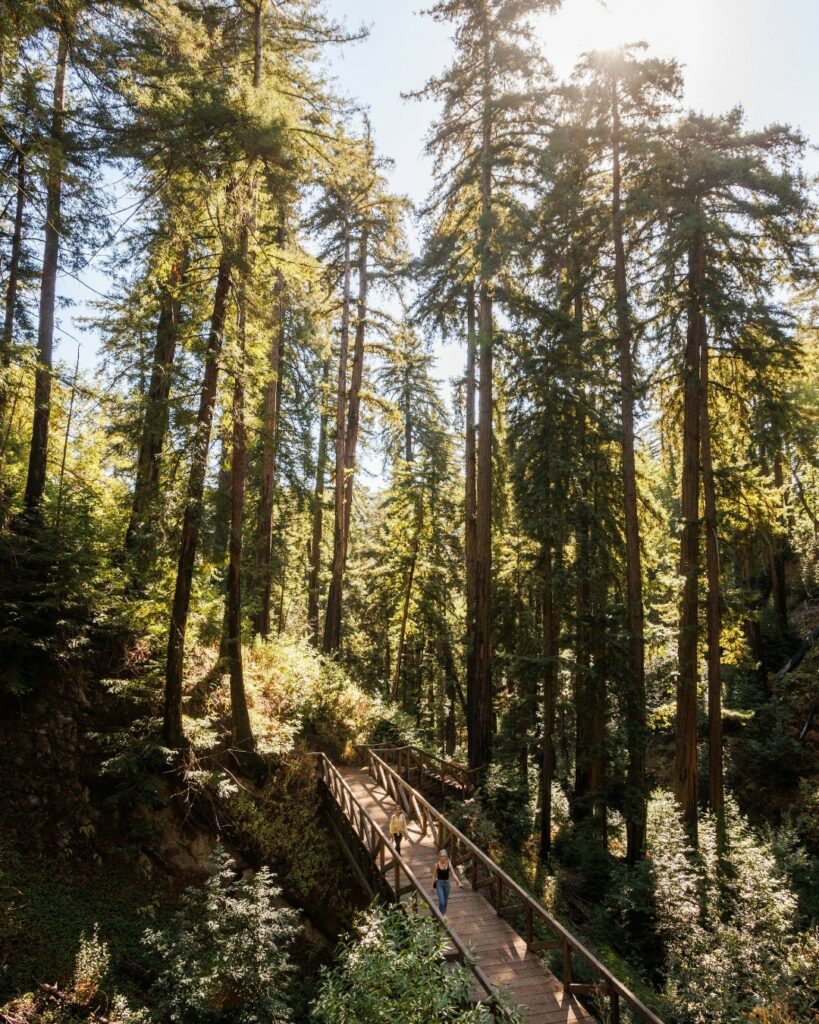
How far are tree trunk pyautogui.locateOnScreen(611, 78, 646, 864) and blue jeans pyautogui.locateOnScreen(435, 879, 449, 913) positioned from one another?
624cm

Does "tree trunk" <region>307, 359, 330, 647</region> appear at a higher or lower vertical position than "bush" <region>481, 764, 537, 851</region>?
higher

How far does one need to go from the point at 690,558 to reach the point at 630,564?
147cm

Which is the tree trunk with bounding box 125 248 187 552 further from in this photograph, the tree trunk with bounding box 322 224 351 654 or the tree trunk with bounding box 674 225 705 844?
the tree trunk with bounding box 674 225 705 844

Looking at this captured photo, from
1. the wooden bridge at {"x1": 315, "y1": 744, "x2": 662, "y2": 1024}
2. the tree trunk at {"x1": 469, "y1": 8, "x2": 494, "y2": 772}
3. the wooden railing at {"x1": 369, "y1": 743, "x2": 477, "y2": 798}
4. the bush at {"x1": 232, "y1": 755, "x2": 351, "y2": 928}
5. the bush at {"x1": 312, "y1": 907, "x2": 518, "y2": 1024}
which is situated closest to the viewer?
the bush at {"x1": 312, "y1": 907, "x2": 518, "y2": 1024}

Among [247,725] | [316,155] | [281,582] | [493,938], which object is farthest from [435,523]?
[493,938]

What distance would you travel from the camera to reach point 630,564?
49.2ft

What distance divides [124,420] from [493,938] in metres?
11.8

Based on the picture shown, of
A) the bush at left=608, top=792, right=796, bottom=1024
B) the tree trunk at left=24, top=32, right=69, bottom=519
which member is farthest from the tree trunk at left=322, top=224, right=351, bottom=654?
the bush at left=608, top=792, right=796, bottom=1024

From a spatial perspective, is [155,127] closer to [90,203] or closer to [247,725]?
[90,203]

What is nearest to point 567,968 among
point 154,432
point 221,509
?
point 221,509

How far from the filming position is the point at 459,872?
11.3m

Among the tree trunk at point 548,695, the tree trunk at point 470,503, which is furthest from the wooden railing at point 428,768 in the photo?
the tree trunk at point 548,695

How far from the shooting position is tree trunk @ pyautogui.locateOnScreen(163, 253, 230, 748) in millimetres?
11305

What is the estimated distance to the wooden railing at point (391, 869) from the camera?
7144 millimetres
